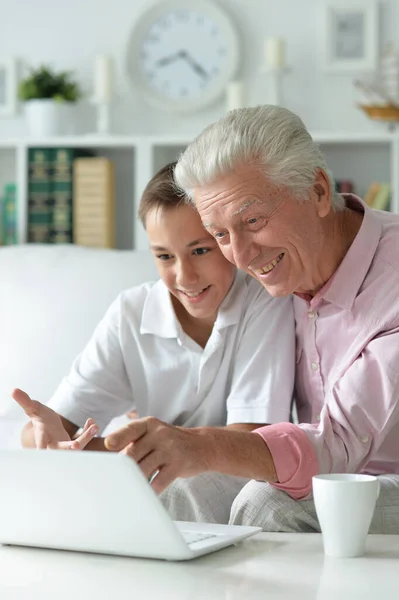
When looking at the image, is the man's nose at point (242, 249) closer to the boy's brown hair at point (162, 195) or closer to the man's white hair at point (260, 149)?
the man's white hair at point (260, 149)

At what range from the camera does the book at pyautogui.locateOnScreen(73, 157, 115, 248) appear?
3609mm

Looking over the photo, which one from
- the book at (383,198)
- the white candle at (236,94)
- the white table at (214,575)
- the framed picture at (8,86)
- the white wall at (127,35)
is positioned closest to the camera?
the white table at (214,575)

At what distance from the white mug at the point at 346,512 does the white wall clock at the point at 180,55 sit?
2.70 meters

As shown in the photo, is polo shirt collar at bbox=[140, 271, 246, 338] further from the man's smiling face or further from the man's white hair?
the man's white hair

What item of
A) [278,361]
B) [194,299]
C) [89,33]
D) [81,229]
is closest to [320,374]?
[278,361]

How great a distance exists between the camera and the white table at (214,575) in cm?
103

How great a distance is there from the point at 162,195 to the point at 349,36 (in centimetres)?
203

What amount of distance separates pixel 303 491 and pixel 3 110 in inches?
111

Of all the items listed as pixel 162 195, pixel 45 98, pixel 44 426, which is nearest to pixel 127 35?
pixel 45 98

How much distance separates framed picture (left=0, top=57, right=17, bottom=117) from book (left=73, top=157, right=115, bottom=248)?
490mm

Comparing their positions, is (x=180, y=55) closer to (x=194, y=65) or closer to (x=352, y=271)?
(x=194, y=65)

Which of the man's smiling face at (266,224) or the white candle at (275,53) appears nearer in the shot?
the man's smiling face at (266,224)

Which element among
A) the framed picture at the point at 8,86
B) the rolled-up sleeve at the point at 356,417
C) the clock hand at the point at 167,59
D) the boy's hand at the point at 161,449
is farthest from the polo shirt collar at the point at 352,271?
the framed picture at the point at 8,86

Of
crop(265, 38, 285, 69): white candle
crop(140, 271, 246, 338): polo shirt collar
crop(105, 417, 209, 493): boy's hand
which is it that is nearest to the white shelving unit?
crop(265, 38, 285, 69): white candle
